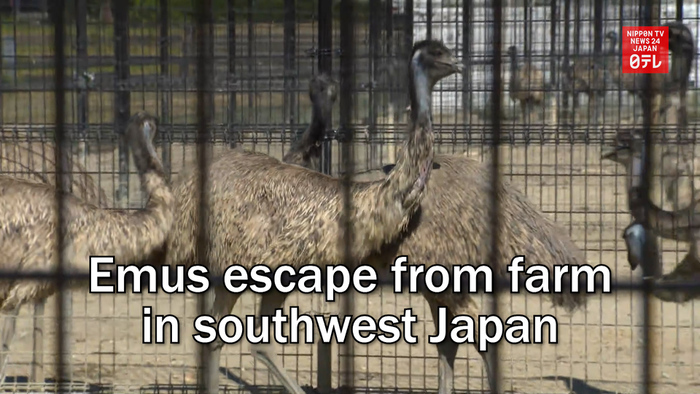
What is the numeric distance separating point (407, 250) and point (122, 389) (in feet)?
4.49

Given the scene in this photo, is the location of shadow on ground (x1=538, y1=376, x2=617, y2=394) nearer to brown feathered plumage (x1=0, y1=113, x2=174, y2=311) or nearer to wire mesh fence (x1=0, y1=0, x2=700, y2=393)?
wire mesh fence (x1=0, y1=0, x2=700, y2=393)

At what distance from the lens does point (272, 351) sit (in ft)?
14.4

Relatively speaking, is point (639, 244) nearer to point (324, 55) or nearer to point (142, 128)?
point (324, 55)

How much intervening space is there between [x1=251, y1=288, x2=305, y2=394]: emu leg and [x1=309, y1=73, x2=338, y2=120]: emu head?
2.64 feet

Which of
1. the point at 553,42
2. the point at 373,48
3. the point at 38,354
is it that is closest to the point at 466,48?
the point at 553,42

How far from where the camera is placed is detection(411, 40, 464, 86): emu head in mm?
3924

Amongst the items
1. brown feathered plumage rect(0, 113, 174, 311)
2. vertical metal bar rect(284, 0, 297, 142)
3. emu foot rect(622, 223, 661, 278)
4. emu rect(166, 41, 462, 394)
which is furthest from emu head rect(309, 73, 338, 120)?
emu foot rect(622, 223, 661, 278)

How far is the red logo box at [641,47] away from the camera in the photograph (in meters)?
5.20

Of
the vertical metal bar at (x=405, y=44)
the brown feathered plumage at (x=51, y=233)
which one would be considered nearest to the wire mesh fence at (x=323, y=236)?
the brown feathered plumage at (x=51, y=233)

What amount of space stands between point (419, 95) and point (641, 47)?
179 cm

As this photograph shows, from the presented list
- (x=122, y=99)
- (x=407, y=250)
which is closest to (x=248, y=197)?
(x=407, y=250)

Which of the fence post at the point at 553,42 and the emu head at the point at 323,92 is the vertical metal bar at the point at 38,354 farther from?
the fence post at the point at 553,42

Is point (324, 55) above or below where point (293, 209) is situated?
above

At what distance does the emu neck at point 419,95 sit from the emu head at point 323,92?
868 mm
